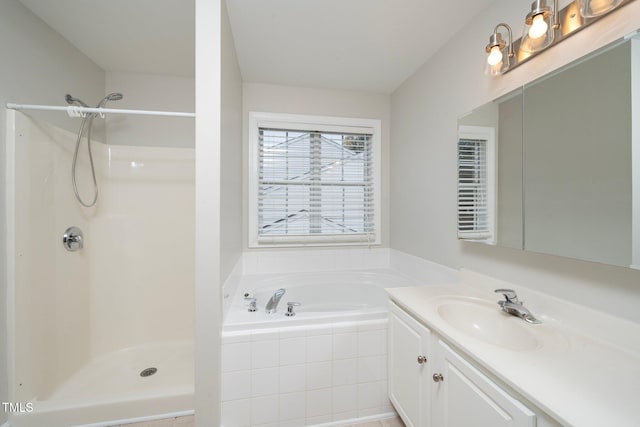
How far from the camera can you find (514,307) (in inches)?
44.2

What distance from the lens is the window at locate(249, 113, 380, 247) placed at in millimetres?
2342

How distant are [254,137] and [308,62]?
80 cm

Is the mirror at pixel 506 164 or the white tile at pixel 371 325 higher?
the mirror at pixel 506 164

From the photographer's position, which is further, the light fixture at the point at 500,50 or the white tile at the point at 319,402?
the white tile at the point at 319,402

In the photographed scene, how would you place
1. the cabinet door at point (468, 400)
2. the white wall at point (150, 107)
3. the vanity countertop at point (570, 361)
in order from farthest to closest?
the white wall at point (150, 107), the cabinet door at point (468, 400), the vanity countertop at point (570, 361)

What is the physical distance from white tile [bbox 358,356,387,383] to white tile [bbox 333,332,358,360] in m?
0.07

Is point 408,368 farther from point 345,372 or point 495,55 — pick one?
point 495,55

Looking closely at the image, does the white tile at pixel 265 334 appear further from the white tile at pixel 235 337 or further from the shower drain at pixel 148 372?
the shower drain at pixel 148 372

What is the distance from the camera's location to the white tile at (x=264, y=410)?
1359 mm

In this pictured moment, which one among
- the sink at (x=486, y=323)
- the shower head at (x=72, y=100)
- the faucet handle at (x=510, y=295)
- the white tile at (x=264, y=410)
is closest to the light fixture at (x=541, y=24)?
the faucet handle at (x=510, y=295)

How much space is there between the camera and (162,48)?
71.1 inches

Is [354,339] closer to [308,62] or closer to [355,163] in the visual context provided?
[355,163]

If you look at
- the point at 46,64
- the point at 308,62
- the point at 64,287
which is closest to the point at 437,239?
the point at 308,62

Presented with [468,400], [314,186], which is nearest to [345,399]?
[468,400]
